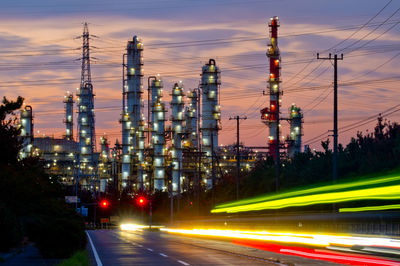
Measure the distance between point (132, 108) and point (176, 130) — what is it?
11.9 metres

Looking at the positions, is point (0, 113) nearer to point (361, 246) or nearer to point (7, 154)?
point (7, 154)

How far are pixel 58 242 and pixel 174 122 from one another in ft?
289

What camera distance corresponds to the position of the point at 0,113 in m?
49.7

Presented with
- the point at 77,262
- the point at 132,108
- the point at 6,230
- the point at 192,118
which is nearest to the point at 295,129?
the point at 192,118

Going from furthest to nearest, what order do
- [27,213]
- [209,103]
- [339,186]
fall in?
[209,103] → [27,213] → [339,186]

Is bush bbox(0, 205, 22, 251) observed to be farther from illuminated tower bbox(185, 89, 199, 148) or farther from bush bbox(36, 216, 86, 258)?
illuminated tower bbox(185, 89, 199, 148)

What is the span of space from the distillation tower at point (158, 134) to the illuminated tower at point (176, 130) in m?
2.75

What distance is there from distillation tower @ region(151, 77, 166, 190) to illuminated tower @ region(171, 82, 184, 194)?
275 cm

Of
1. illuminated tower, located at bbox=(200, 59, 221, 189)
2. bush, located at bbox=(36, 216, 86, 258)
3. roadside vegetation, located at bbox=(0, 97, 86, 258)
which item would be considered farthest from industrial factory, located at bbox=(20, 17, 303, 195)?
bush, located at bbox=(36, 216, 86, 258)

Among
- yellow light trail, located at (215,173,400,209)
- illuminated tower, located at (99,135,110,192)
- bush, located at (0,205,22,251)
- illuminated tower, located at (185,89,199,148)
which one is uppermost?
illuminated tower, located at (185,89,199,148)

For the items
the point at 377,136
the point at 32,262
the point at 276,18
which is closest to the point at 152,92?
the point at 276,18

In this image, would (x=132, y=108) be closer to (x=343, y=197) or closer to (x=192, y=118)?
(x=192, y=118)

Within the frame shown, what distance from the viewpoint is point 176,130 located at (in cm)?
11719

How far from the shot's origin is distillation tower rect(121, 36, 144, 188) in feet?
399
